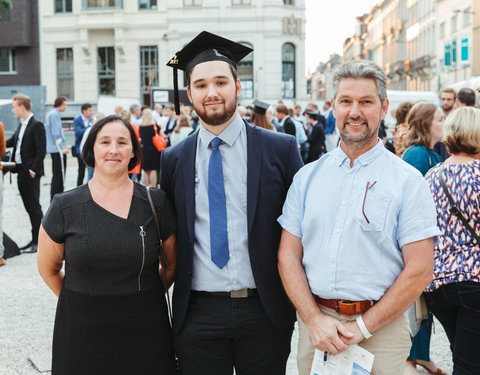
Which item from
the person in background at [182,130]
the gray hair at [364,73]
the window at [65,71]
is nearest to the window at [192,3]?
the window at [65,71]

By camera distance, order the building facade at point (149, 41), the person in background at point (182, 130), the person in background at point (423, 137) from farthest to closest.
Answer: the building facade at point (149, 41) → the person in background at point (182, 130) → the person in background at point (423, 137)

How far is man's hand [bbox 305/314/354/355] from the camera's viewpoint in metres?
2.46

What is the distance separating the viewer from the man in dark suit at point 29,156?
8508 millimetres

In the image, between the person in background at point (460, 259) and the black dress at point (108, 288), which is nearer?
the black dress at point (108, 288)

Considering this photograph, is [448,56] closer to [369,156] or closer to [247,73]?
[247,73]

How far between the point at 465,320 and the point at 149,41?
30.7 meters

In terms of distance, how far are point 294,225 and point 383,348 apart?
0.66m

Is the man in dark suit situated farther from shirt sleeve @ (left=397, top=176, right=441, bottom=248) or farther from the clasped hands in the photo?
shirt sleeve @ (left=397, top=176, right=441, bottom=248)

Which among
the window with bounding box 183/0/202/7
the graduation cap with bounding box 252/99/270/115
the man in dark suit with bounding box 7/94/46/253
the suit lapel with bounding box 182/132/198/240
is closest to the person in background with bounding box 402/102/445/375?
the suit lapel with bounding box 182/132/198/240

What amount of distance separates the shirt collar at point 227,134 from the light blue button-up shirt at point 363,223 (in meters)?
0.55

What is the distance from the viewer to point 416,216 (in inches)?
96.1

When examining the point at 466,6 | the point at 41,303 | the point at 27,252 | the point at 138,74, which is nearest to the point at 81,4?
the point at 138,74

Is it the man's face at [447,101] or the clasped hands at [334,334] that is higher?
the man's face at [447,101]

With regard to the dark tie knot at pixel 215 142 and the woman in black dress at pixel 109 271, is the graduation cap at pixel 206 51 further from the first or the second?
the woman in black dress at pixel 109 271
